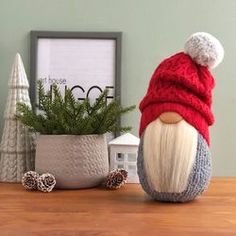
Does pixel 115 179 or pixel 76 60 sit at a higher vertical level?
pixel 76 60

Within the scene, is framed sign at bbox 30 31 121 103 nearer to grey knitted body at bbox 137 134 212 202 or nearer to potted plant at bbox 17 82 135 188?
potted plant at bbox 17 82 135 188

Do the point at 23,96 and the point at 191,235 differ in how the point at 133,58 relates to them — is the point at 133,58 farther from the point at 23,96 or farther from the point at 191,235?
the point at 191,235

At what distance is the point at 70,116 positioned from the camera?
0.76m

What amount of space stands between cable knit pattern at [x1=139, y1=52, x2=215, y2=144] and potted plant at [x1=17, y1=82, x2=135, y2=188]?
0.14 m

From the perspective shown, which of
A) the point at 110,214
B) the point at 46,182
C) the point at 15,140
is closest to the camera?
the point at 110,214

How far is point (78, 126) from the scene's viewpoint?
0.75m

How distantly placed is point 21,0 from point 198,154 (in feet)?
1.87

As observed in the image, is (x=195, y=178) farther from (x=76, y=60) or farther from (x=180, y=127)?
(x=76, y=60)

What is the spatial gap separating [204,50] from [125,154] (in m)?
0.30

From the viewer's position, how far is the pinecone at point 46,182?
28.9 inches

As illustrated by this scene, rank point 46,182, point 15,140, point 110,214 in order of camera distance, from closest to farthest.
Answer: point 110,214
point 46,182
point 15,140

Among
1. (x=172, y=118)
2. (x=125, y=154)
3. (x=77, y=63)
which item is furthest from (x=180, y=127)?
(x=77, y=63)

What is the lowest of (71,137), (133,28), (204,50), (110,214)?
(110,214)

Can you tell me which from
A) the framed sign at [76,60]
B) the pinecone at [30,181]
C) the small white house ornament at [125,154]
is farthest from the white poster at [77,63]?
the pinecone at [30,181]
